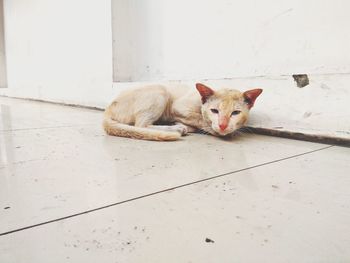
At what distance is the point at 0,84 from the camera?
4773 millimetres

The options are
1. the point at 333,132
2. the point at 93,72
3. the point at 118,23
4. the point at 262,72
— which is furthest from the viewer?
the point at 93,72

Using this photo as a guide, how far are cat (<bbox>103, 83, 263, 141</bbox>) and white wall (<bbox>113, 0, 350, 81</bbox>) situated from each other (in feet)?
1.04

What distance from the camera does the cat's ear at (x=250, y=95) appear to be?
1.27m

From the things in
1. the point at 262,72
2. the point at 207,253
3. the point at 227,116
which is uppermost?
the point at 262,72

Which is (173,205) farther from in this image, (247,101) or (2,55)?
(2,55)

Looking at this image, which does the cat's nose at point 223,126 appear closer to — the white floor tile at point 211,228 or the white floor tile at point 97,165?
the white floor tile at point 97,165

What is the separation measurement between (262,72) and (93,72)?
1.67 m

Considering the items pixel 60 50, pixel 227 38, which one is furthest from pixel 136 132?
pixel 60 50

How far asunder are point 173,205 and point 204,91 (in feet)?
2.72

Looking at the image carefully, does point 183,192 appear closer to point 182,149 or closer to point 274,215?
point 274,215

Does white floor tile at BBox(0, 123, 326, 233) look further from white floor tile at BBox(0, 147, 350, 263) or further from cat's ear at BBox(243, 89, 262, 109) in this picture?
cat's ear at BBox(243, 89, 262, 109)

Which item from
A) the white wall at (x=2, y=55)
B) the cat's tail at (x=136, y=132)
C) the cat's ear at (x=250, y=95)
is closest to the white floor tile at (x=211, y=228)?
the cat's tail at (x=136, y=132)

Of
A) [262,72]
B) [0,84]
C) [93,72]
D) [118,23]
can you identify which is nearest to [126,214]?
[262,72]

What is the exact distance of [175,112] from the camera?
1489 mm
